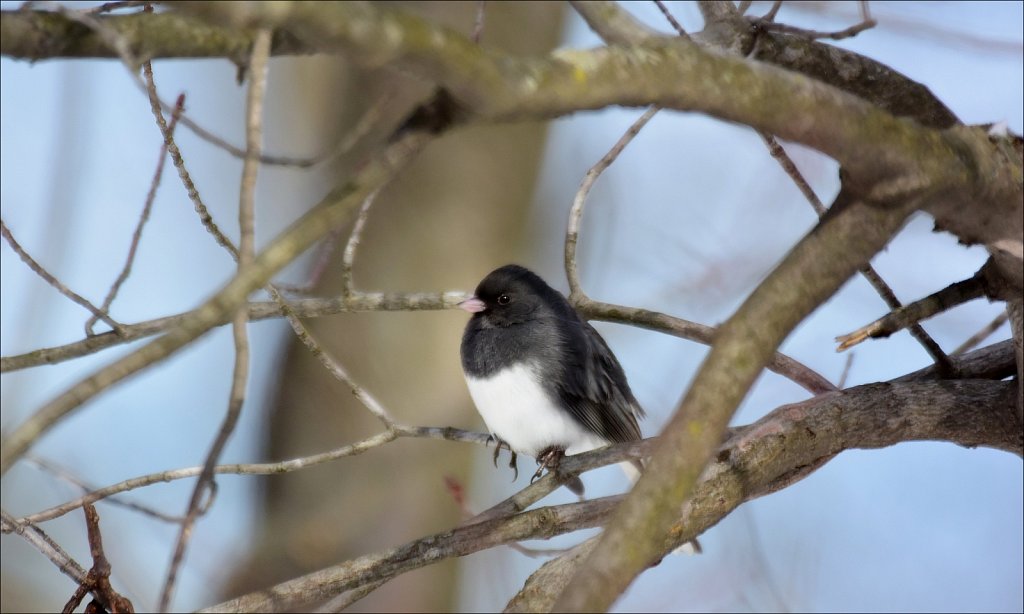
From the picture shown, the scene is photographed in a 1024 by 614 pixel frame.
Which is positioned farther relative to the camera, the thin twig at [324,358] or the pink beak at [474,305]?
the pink beak at [474,305]

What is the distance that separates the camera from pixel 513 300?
258cm

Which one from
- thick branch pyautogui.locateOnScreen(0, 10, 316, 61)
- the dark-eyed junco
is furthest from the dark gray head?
thick branch pyautogui.locateOnScreen(0, 10, 316, 61)

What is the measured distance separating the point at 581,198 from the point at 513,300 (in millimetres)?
741

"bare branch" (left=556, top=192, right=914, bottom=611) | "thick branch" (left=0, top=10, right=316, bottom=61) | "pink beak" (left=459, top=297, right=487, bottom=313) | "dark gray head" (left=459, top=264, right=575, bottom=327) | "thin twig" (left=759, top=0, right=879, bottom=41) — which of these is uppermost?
"dark gray head" (left=459, top=264, right=575, bottom=327)

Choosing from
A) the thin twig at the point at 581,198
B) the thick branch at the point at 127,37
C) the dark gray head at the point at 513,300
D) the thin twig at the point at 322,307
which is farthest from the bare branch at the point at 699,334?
the thick branch at the point at 127,37

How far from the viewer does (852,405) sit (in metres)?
1.58

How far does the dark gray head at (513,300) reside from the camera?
2555 millimetres

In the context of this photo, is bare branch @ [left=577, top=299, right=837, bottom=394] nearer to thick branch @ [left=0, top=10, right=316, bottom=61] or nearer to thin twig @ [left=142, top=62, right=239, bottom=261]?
thin twig @ [left=142, top=62, right=239, bottom=261]

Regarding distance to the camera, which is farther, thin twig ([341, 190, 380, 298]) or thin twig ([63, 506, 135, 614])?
thin twig ([341, 190, 380, 298])

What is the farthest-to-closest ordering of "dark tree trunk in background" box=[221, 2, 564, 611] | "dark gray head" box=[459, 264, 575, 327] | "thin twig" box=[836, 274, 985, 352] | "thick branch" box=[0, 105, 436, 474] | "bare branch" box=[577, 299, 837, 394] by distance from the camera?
"dark tree trunk in background" box=[221, 2, 564, 611] → "dark gray head" box=[459, 264, 575, 327] → "bare branch" box=[577, 299, 837, 394] → "thin twig" box=[836, 274, 985, 352] → "thick branch" box=[0, 105, 436, 474]

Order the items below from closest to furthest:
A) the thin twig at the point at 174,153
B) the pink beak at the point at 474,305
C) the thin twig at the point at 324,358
→ 1. the thin twig at the point at 174,153
2. the thin twig at the point at 324,358
3. the pink beak at the point at 474,305

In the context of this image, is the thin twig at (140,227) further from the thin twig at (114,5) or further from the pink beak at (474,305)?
the pink beak at (474,305)

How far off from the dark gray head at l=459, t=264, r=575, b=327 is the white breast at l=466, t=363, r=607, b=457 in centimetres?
18

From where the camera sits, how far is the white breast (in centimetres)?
238
